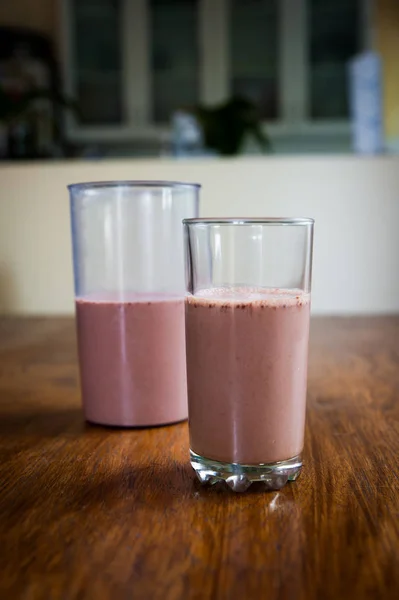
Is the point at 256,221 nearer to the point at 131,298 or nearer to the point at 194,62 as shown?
the point at 131,298

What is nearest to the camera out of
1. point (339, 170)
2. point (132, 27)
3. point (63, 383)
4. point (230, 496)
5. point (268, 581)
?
point (268, 581)

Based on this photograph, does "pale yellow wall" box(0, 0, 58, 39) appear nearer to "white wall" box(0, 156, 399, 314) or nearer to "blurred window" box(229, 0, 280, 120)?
"blurred window" box(229, 0, 280, 120)

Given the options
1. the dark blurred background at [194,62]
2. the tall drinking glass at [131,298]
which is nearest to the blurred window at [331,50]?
the dark blurred background at [194,62]

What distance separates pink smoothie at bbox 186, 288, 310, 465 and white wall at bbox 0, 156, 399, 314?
3.72 feet

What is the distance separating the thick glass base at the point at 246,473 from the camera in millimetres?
482

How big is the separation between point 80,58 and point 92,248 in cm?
385

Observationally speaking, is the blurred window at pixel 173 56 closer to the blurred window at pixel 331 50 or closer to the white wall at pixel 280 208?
the blurred window at pixel 331 50

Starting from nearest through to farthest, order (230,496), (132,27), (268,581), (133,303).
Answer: (268,581)
(230,496)
(133,303)
(132,27)

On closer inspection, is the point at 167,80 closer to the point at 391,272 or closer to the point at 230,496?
the point at 391,272

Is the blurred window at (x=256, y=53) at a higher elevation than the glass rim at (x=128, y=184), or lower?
higher

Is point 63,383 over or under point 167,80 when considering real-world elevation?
under

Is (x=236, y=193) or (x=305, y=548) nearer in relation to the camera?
(x=305, y=548)

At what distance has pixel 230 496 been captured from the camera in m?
0.47

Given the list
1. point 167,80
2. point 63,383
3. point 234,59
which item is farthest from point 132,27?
point 63,383
